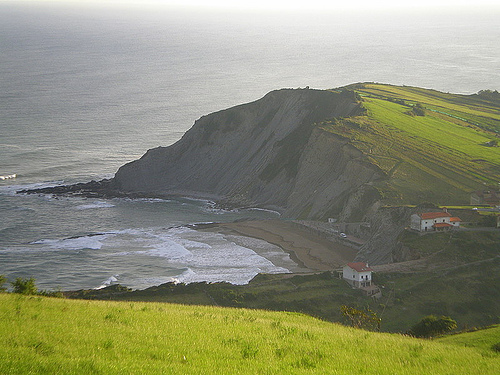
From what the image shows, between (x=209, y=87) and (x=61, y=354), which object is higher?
(x=61, y=354)

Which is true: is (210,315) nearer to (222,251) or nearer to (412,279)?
(412,279)

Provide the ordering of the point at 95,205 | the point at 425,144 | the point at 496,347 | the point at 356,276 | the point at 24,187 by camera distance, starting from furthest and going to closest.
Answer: the point at 24,187 < the point at 95,205 < the point at 425,144 < the point at 356,276 < the point at 496,347

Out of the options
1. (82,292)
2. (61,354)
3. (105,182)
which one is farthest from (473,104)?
(61,354)

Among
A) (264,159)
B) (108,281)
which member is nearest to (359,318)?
(108,281)

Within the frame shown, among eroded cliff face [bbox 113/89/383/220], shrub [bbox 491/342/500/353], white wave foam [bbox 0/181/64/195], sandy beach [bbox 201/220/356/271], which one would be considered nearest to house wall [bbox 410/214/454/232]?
sandy beach [bbox 201/220/356/271]

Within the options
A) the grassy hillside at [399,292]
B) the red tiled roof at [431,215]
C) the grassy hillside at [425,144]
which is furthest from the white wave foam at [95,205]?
the red tiled roof at [431,215]

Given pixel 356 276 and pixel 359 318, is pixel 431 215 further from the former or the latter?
pixel 359 318

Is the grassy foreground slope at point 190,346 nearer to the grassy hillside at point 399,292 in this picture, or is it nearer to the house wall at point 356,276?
the grassy hillside at point 399,292
